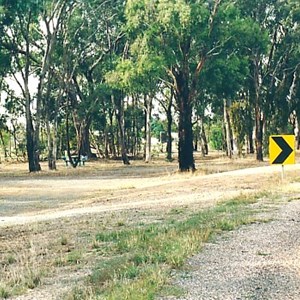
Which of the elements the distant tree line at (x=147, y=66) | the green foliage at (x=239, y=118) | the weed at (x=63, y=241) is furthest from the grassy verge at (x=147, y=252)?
the green foliage at (x=239, y=118)

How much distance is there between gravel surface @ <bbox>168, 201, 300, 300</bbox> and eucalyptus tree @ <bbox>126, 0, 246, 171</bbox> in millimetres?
22190

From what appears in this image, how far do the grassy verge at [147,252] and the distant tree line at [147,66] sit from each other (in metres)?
8.23

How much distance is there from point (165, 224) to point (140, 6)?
22.1 metres

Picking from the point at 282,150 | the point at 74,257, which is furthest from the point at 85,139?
the point at 74,257

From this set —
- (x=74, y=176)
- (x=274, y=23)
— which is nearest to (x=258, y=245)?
(x=74, y=176)

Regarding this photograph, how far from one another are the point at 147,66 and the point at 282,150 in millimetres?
13982

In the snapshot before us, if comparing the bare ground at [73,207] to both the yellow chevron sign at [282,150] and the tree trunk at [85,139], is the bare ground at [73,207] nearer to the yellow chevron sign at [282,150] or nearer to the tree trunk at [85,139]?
the yellow chevron sign at [282,150]

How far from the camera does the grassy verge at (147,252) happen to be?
24.2ft

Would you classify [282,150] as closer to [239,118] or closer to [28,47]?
[28,47]

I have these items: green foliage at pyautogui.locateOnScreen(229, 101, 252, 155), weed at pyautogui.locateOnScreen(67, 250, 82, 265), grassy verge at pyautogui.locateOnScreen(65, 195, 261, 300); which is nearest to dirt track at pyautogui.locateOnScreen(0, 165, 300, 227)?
grassy verge at pyautogui.locateOnScreen(65, 195, 261, 300)

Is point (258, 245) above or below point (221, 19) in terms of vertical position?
below

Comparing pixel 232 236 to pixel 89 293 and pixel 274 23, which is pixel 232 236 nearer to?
pixel 89 293

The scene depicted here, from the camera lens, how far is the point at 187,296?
23.2 feet

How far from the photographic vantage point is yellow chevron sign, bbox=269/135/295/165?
21.1 meters
